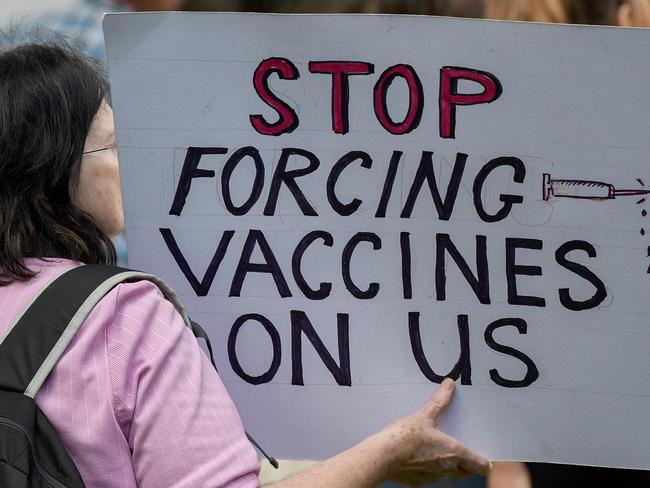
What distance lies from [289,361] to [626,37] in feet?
2.36

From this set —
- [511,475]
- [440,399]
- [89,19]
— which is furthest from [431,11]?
[440,399]

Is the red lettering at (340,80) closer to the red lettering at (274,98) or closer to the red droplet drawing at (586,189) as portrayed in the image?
the red lettering at (274,98)

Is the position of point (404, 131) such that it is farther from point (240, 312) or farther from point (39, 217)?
point (39, 217)

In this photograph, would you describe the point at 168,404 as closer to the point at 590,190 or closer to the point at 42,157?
the point at 42,157

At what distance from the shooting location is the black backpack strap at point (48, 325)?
4.60 ft

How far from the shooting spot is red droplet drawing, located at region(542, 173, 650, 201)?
1758mm

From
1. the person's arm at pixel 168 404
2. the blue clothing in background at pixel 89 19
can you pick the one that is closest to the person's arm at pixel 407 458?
the person's arm at pixel 168 404

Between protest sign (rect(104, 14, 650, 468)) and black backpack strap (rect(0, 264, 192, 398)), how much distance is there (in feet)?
1.20

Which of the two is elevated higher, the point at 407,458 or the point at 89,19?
the point at 89,19

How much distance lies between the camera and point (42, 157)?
158 cm

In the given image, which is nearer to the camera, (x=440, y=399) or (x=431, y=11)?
(x=440, y=399)

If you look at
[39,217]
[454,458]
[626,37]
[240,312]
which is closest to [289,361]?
[240,312]

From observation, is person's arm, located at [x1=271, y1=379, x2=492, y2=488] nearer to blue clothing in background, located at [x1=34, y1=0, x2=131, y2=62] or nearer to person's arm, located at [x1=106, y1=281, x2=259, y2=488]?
person's arm, located at [x1=106, y1=281, x2=259, y2=488]

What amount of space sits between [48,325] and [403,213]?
62 cm
